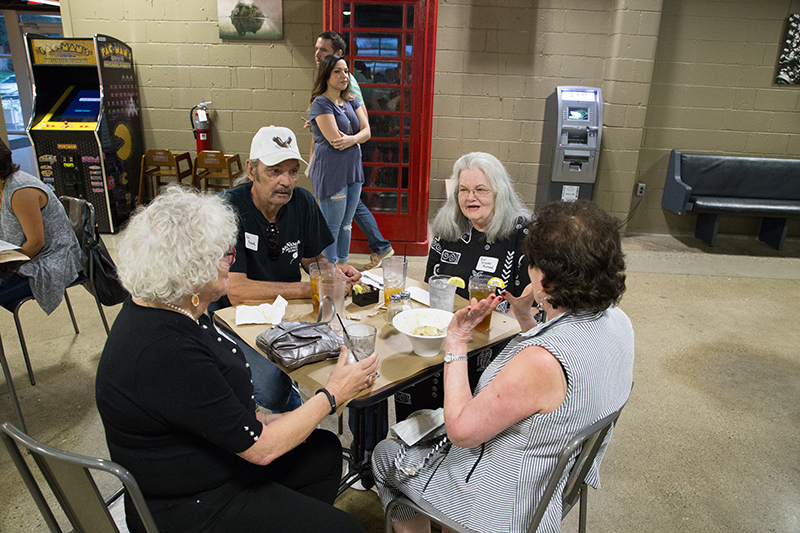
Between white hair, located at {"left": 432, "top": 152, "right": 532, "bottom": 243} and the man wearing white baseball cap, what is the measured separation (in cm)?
45

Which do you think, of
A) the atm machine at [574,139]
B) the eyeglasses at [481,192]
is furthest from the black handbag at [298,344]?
the atm machine at [574,139]

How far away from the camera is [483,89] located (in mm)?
5270

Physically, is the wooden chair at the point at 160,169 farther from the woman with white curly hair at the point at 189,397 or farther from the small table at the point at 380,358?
the woman with white curly hair at the point at 189,397

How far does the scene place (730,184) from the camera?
5.33m

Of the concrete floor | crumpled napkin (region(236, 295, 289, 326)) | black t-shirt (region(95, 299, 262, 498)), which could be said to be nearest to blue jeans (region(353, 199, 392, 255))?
the concrete floor

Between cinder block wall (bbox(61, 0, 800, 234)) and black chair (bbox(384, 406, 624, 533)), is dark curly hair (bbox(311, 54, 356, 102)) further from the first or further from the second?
black chair (bbox(384, 406, 624, 533))

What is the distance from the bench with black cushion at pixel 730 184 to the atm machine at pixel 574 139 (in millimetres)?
998

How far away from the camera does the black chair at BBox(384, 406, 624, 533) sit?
112 cm

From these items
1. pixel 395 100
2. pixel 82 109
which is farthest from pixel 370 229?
pixel 82 109

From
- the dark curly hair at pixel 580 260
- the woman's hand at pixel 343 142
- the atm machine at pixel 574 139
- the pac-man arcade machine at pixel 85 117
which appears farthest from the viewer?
the atm machine at pixel 574 139

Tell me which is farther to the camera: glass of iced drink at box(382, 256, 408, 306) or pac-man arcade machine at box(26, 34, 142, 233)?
pac-man arcade machine at box(26, 34, 142, 233)

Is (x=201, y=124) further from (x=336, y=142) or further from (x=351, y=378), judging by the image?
(x=351, y=378)

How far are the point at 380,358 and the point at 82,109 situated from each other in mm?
4857

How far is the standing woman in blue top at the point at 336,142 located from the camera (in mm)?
3639
